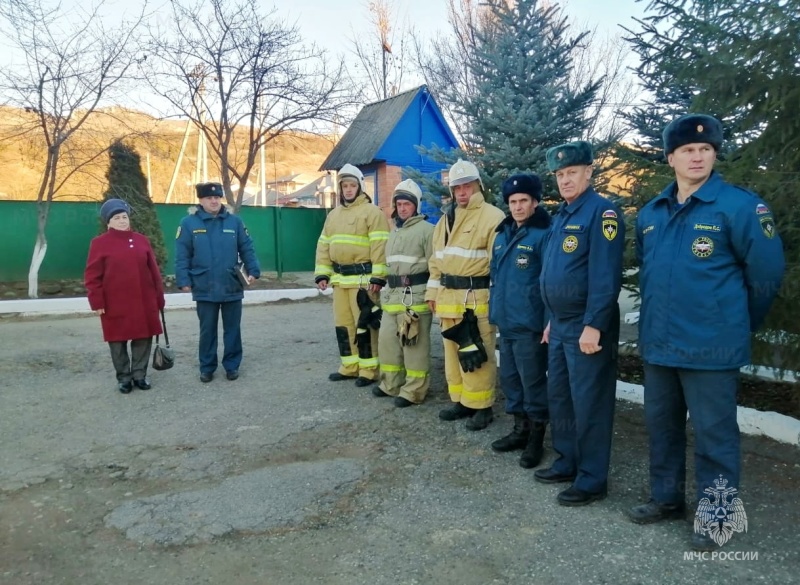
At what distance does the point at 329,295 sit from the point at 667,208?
36.5ft

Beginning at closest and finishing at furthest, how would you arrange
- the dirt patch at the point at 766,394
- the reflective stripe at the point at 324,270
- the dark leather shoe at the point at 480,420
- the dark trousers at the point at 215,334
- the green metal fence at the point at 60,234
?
the dark leather shoe at the point at 480,420 → the dirt patch at the point at 766,394 → the reflective stripe at the point at 324,270 → the dark trousers at the point at 215,334 → the green metal fence at the point at 60,234

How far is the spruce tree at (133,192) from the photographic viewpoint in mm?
13164

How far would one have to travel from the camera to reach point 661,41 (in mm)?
4473

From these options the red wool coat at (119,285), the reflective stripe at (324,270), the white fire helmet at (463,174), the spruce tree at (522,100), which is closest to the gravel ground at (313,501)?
the red wool coat at (119,285)

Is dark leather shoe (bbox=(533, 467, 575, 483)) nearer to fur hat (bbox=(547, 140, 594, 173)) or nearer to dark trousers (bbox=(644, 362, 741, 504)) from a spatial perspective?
dark trousers (bbox=(644, 362, 741, 504))

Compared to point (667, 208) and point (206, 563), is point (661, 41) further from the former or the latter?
point (206, 563)

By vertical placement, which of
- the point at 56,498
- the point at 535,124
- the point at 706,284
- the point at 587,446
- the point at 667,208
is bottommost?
the point at 56,498

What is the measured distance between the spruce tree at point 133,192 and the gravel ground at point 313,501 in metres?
8.02

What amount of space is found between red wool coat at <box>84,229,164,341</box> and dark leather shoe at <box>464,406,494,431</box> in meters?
3.21

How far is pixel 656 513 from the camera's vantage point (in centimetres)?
305

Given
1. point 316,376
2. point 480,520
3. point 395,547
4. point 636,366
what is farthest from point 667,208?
point 316,376

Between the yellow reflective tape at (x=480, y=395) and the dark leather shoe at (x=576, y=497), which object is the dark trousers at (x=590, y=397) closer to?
the dark leather shoe at (x=576, y=497)

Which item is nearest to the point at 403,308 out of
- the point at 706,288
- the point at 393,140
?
the point at 706,288

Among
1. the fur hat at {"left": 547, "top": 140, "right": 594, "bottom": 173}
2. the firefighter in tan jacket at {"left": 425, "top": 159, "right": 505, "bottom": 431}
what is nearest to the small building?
the firefighter in tan jacket at {"left": 425, "top": 159, "right": 505, "bottom": 431}
